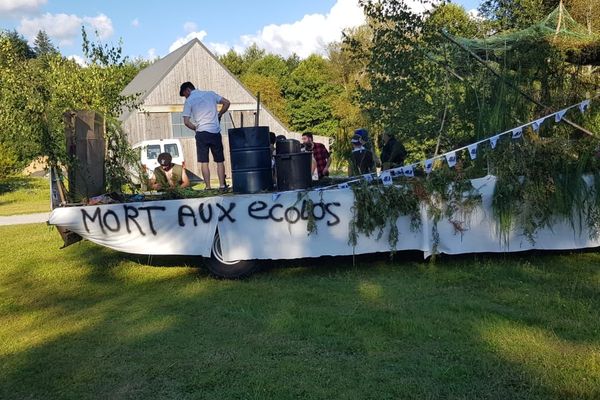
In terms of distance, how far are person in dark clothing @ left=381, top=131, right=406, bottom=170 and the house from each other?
21.2 m

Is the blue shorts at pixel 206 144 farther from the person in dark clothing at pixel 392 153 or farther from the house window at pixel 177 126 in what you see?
the house window at pixel 177 126

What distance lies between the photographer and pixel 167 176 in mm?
7914

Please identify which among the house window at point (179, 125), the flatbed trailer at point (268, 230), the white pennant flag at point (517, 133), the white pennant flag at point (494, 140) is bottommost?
the flatbed trailer at point (268, 230)

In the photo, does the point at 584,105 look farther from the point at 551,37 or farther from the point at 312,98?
the point at 312,98

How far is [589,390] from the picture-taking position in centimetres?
347

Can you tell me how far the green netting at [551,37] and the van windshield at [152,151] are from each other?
14268 mm

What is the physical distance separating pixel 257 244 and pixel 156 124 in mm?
25832

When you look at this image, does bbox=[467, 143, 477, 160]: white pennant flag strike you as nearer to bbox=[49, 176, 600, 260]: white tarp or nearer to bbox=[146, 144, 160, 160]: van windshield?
bbox=[49, 176, 600, 260]: white tarp

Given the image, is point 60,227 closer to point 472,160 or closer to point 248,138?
point 248,138

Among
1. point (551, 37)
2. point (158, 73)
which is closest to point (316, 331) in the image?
point (551, 37)

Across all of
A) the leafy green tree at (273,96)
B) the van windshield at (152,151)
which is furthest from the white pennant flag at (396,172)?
the leafy green tree at (273,96)

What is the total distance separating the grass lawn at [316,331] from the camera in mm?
3773

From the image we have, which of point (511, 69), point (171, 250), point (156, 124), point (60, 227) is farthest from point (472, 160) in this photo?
point (156, 124)

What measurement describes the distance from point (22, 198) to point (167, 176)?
1502cm
